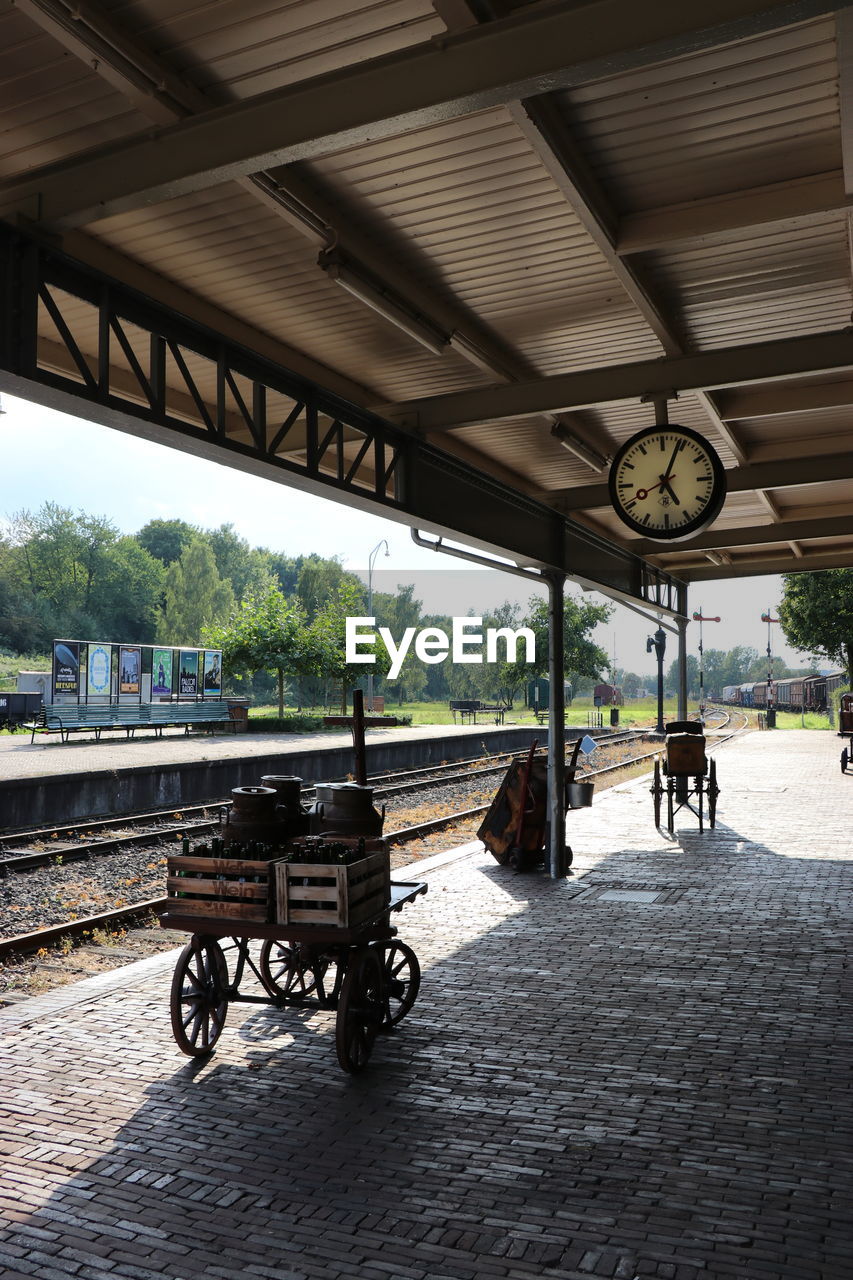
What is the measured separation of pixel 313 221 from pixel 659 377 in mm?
3179

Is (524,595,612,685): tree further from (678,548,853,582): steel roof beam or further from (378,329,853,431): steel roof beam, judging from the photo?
(378,329,853,431): steel roof beam

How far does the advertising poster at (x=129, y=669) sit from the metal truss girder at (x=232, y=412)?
81.7 feet

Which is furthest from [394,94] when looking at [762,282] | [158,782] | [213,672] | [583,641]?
[583,641]

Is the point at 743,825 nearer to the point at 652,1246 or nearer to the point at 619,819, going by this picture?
the point at 619,819

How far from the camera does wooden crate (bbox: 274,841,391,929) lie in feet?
16.8

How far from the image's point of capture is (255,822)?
18.6 feet

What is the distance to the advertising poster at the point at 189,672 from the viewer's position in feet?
121

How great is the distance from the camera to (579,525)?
12.4 metres

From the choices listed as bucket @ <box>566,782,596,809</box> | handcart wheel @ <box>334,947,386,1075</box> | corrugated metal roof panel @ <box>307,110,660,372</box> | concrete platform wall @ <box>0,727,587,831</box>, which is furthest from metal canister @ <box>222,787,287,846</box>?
concrete platform wall @ <box>0,727,587,831</box>

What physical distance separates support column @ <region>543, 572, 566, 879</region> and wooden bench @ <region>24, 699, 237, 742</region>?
1984 centimetres

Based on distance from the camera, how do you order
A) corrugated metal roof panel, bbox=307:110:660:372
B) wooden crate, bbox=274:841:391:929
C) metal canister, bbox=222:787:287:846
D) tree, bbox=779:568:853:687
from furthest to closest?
tree, bbox=779:568:853:687
metal canister, bbox=222:787:287:846
wooden crate, bbox=274:841:391:929
corrugated metal roof panel, bbox=307:110:660:372

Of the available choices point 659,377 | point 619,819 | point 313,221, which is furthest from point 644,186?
point 619,819

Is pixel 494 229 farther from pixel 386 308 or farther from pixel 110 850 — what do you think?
pixel 110 850

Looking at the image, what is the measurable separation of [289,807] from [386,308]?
3.08 metres
